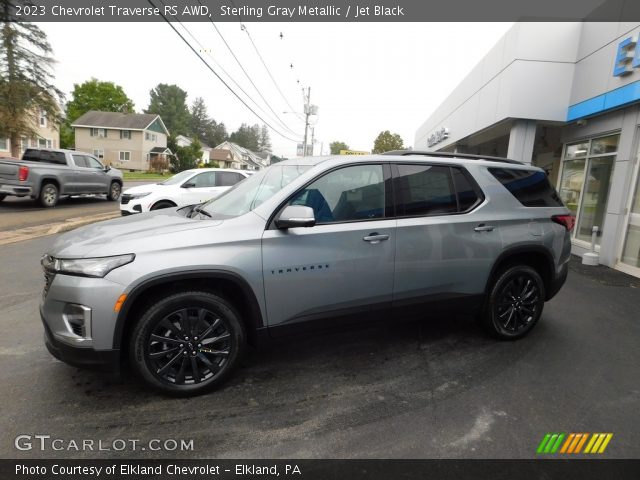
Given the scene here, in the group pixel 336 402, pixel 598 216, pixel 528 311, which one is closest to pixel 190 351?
pixel 336 402

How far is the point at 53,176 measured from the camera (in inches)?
491

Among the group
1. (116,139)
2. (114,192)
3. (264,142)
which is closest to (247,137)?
(264,142)

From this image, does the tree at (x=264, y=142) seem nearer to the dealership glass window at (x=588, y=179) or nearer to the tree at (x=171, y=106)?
the tree at (x=171, y=106)

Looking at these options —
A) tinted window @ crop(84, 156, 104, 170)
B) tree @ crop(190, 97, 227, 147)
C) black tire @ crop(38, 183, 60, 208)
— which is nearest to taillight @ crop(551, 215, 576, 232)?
black tire @ crop(38, 183, 60, 208)

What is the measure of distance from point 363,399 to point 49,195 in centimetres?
1344

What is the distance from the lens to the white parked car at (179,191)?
31.0ft

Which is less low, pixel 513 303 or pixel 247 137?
pixel 247 137

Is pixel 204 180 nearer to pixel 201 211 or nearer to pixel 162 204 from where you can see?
pixel 162 204

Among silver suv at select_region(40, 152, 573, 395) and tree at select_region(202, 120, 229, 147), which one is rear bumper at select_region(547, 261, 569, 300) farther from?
tree at select_region(202, 120, 229, 147)

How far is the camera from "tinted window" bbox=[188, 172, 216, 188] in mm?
10117
